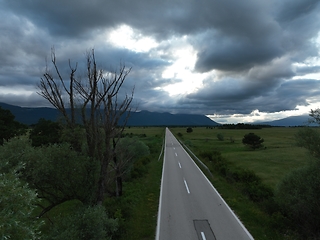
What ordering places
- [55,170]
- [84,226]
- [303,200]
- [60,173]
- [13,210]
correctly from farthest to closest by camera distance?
1. [303,200]
2. [60,173]
3. [55,170]
4. [84,226]
5. [13,210]

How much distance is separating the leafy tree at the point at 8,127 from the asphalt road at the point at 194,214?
2993cm

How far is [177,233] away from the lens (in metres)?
11.5

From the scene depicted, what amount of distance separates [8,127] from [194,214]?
37.2m

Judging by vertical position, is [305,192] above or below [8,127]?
below

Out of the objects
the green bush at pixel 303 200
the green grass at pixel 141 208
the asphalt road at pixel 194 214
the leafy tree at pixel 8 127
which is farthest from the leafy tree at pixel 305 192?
the leafy tree at pixel 8 127

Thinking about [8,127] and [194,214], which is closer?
[194,214]

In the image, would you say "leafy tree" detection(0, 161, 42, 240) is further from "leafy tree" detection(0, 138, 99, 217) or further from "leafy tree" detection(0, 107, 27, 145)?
"leafy tree" detection(0, 107, 27, 145)

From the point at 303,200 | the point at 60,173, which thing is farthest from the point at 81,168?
the point at 303,200

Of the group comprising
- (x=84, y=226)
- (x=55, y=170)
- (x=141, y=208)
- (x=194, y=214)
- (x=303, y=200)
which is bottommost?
(x=141, y=208)

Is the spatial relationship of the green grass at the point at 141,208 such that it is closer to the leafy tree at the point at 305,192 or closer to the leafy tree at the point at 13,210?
the leafy tree at the point at 13,210

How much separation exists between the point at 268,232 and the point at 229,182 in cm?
1093

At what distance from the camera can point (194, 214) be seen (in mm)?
13945

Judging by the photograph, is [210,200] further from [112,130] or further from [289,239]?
[112,130]

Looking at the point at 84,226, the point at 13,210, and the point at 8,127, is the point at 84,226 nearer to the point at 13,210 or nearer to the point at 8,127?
the point at 13,210
